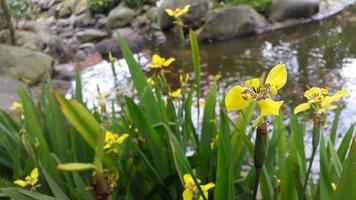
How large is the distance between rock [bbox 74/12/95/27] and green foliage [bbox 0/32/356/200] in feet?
27.1

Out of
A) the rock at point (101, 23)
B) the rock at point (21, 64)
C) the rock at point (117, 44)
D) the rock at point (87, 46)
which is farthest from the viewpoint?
the rock at point (101, 23)

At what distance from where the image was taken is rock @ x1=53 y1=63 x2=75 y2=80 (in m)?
6.17

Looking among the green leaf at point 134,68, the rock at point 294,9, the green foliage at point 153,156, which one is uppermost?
the green leaf at point 134,68

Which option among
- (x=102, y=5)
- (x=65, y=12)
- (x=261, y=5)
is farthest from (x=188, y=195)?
(x=65, y=12)

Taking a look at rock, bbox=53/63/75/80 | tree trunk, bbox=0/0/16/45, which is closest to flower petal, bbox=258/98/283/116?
rock, bbox=53/63/75/80

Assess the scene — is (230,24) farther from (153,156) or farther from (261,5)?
(153,156)

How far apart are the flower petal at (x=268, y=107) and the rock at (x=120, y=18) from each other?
8597 millimetres

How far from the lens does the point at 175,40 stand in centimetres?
755

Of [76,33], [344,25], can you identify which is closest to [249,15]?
[344,25]

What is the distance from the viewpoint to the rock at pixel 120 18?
908cm

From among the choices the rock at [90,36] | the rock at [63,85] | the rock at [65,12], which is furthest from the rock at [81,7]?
the rock at [63,85]

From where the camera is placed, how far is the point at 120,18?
9133 mm

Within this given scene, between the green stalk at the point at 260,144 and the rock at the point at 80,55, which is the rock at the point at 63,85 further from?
the green stalk at the point at 260,144

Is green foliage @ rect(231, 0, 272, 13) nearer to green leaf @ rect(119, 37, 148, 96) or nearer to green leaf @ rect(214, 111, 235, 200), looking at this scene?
green leaf @ rect(119, 37, 148, 96)
